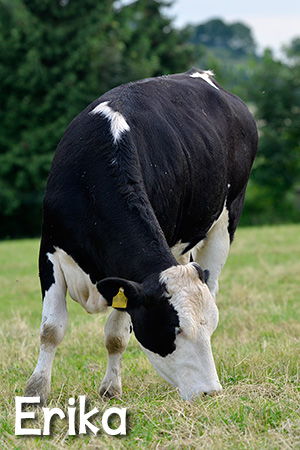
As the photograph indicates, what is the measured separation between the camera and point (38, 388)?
448 cm

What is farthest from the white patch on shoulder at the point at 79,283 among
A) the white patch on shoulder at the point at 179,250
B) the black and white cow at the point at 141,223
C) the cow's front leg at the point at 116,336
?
the white patch on shoulder at the point at 179,250

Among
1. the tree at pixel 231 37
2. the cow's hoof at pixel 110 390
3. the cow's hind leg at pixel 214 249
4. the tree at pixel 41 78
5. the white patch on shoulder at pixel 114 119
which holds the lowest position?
the tree at pixel 231 37

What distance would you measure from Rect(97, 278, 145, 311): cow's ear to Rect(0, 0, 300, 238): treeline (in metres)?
20.8

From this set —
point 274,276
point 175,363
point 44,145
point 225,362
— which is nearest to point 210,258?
point 225,362

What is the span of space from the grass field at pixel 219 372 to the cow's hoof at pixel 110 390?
0.06 metres

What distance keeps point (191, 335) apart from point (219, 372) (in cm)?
122

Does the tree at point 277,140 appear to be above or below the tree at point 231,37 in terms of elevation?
above

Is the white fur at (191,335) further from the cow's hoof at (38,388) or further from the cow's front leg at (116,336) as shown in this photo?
the cow's front leg at (116,336)

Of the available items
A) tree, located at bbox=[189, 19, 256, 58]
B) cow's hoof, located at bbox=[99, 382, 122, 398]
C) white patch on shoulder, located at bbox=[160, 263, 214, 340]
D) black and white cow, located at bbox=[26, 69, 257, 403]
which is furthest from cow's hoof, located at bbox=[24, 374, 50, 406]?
tree, located at bbox=[189, 19, 256, 58]

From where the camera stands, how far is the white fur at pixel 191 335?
3824 mm

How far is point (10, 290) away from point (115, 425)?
6849mm

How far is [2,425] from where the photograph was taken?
3838 mm

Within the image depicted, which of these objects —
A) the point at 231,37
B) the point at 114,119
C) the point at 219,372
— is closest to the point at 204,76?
the point at 114,119

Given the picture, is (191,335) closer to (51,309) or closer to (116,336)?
(51,309)
